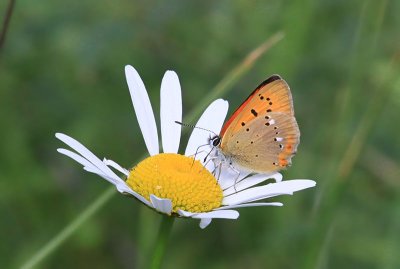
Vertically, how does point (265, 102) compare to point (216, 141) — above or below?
above

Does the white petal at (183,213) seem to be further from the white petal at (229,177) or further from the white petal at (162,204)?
the white petal at (229,177)

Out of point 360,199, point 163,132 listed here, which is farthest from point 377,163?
point 163,132

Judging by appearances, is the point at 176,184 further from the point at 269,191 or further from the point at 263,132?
the point at 263,132

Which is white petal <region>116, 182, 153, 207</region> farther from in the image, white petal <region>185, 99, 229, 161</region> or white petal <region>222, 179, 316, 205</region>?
white petal <region>185, 99, 229, 161</region>

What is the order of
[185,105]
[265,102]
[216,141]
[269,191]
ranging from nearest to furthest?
1. [269,191]
2. [265,102]
3. [216,141]
4. [185,105]

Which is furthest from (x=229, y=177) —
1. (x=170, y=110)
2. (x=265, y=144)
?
(x=170, y=110)
